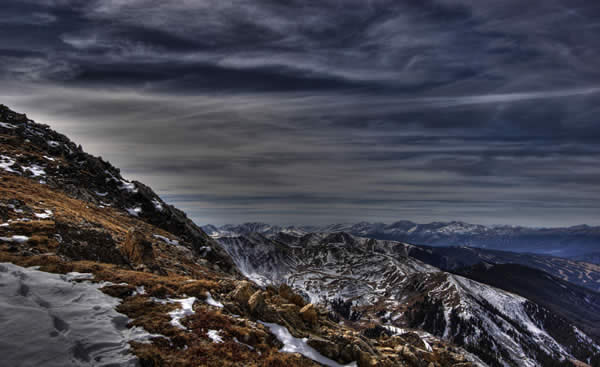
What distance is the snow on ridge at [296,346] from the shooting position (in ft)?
64.7

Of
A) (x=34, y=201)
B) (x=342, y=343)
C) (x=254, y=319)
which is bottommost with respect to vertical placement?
(x=342, y=343)

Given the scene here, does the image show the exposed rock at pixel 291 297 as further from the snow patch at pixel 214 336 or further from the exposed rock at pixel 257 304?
the snow patch at pixel 214 336

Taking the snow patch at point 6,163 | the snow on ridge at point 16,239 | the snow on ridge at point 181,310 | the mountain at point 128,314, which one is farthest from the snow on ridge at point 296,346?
the snow patch at point 6,163

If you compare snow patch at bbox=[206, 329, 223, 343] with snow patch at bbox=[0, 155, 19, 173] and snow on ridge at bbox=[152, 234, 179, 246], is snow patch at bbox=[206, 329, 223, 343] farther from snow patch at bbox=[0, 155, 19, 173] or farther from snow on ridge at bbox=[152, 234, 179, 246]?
snow patch at bbox=[0, 155, 19, 173]

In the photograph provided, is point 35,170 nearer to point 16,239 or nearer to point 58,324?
point 16,239

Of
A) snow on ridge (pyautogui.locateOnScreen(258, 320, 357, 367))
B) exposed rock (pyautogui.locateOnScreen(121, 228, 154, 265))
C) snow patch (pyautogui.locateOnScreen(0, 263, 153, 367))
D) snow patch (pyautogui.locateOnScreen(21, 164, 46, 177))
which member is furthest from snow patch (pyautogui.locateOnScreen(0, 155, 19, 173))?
snow on ridge (pyautogui.locateOnScreen(258, 320, 357, 367))

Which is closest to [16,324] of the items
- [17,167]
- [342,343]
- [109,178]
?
[342,343]

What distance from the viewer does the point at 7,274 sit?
59.8 feet

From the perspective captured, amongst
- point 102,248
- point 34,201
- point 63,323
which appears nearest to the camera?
point 63,323

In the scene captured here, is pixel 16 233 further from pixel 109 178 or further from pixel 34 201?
pixel 109 178

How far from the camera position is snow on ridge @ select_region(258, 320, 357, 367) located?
19.7 metres

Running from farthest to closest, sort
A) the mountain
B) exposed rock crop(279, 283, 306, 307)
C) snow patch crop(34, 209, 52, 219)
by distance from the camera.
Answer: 1. snow patch crop(34, 209, 52, 219)
2. exposed rock crop(279, 283, 306, 307)
3. the mountain

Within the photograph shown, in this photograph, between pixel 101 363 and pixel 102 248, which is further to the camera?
pixel 102 248

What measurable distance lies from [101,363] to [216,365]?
17.5 ft
